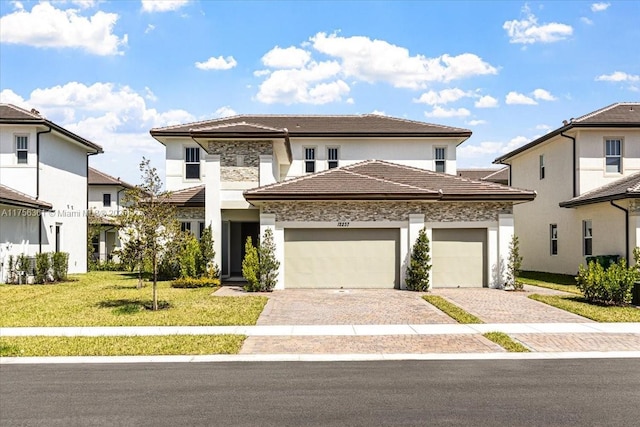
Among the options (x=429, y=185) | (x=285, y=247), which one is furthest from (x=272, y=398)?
(x=429, y=185)

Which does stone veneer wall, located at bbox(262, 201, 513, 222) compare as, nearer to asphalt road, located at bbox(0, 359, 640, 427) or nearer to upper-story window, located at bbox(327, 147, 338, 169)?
upper-story window, located at bbox(327, 147, 338, 169)

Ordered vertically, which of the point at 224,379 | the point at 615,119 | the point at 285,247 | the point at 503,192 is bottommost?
the point at 224,379

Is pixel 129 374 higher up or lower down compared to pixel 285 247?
lower down

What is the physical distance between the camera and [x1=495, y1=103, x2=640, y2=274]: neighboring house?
21.8m

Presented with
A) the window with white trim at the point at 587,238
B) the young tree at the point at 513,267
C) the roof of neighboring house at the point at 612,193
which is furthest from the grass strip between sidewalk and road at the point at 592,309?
the window with white trim at the point at 587,238

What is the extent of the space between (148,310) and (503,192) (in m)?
13.6

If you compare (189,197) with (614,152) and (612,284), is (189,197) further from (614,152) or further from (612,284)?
(614,152)

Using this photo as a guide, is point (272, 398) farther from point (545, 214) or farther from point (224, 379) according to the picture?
point (545, 214)

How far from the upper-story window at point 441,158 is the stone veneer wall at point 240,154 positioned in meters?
11.2

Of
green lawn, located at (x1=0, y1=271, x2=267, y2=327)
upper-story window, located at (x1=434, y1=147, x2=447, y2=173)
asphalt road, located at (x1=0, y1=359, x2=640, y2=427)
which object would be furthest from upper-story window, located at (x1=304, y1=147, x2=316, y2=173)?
asphalt road, located at (x1=0, y1=359, x2=640, y2=427)

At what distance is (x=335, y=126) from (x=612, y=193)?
14.6 meters

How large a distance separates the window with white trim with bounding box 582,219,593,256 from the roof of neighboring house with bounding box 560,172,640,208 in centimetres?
100

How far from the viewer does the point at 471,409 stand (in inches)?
279

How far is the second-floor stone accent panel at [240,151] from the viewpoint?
22.6 m
